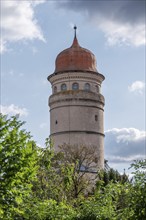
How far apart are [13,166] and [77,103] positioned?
3548 centimetres

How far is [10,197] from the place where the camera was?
47.8 feet

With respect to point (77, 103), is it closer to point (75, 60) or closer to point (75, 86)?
point (75, 86)

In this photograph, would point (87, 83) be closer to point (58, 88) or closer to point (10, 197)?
point (58, 88)

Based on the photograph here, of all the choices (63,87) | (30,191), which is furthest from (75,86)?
(30,191)

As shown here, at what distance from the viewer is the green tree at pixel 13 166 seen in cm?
1432

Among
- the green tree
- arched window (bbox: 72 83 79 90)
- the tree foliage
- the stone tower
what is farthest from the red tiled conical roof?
the green tree

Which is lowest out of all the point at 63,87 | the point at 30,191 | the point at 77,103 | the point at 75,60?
the point at 30,191

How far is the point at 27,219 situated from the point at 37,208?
1.59 feet

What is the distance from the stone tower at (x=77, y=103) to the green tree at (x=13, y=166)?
3299 cm

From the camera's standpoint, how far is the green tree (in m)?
14.3

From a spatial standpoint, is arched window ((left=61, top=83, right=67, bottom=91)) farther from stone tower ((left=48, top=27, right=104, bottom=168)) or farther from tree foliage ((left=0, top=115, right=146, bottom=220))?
tree foliage ((left=0, top=115, right=146, bottom=220))

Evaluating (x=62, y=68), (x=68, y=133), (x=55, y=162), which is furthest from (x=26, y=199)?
(x=62, y=68)

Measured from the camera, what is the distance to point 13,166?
1432 centimetres

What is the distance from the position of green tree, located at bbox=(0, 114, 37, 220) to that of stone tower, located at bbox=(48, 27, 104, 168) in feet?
108
